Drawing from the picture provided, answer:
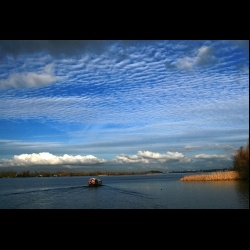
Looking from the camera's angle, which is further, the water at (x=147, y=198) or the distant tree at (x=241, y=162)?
the distant tree at (x=241, y=162)

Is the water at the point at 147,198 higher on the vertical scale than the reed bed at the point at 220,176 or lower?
lower

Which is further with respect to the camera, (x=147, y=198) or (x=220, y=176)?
(x=220, y=176)

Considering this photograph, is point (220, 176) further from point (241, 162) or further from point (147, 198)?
point (147, 198)

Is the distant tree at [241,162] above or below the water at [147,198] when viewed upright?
above

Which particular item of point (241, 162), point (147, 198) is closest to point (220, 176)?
point (241, 162)

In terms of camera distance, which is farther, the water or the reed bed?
the reed bed

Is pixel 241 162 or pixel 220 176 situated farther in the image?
pixel 220 176

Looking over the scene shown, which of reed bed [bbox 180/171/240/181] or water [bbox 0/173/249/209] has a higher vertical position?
reed bed [bbox 180/171/240/181]

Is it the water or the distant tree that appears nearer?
the water

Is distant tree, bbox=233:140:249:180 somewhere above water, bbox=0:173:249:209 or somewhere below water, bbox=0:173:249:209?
above
